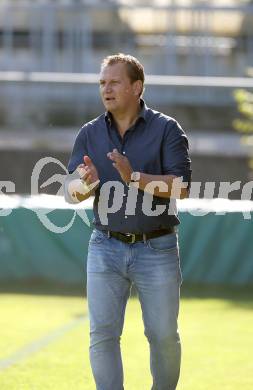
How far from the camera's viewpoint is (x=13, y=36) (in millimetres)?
23047

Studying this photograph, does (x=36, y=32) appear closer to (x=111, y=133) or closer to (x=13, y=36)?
(x=13, y=36)

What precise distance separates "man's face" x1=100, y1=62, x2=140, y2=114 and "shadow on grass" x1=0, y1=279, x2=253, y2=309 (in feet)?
16.4

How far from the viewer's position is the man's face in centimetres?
524

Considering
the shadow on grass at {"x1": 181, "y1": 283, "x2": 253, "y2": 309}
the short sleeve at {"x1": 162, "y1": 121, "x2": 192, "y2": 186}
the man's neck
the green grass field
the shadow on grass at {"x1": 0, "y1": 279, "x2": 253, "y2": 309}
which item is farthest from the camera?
the shadow on grass at {"x1": 0, "y1": 279, "x2": 253, "y2": 309}

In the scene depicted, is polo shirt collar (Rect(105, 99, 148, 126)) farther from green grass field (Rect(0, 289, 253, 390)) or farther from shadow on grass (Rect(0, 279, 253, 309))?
shadow on grass (Rect(0, 279, 253, 309))

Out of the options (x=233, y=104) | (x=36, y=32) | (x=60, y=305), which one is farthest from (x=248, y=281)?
(x=36, y=32)

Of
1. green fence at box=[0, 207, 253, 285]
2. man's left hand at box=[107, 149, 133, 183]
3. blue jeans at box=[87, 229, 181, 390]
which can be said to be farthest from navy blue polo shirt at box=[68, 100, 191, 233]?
green fence at box=[0, 207, 253, 285]

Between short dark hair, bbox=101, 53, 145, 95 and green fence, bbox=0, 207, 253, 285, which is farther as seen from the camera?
green fence, bbox=0, 207, 253, 285

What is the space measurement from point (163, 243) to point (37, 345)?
2714mm

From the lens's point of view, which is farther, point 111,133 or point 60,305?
point 60,305

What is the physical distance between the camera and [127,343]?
7.87 m

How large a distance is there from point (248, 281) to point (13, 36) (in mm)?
13448

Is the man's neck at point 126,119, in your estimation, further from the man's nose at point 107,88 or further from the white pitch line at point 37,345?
the white pitch line at point 37,345

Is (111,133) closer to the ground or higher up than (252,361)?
higher up
